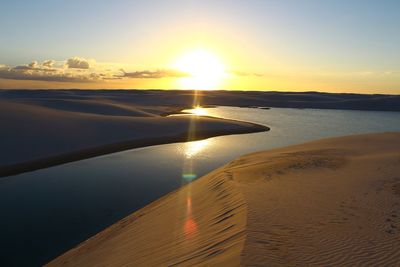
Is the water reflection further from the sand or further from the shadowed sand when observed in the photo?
the shadowed sand

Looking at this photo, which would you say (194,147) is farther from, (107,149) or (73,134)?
(73,134)

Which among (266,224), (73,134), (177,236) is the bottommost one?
(73,134)

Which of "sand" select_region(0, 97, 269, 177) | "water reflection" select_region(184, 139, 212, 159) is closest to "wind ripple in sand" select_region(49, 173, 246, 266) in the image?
"sand" select_region(0, 97, 269, 177)

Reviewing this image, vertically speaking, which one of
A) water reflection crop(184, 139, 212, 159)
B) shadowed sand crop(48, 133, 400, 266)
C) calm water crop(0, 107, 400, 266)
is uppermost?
shadowed sand crop(48, 133, 400, 266)

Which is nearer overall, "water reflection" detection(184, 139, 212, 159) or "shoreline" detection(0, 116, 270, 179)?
"shoreline" detection(0, 116, 270, 179)

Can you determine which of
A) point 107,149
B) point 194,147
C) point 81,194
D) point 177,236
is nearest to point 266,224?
point 177,236

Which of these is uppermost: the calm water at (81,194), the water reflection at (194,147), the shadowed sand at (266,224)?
the shadowed sand at (266,224)

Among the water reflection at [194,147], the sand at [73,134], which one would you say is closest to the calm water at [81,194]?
the water reflection at [194,147]

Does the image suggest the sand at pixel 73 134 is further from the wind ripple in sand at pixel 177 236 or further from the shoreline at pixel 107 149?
the wind ripple in sand at pixel 177 236
